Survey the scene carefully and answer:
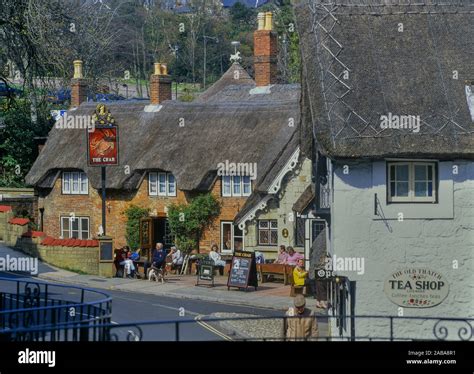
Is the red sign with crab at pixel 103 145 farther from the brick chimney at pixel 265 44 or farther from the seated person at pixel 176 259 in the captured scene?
the brick chimney at pixel 265 44

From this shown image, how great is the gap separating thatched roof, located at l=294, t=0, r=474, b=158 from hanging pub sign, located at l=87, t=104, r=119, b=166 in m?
17.0

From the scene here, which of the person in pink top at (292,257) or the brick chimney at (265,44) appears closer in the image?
the person in pink top at (292,257)

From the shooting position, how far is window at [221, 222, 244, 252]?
40094 millimetres

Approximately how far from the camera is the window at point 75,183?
45719 millimetres

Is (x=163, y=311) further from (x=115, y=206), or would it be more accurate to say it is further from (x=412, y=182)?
(x=115, y=206)

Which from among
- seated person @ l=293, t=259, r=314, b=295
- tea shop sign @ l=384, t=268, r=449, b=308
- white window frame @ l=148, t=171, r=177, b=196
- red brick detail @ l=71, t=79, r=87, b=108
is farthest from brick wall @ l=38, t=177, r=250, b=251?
tea shop sign @ l=384, t=268, r=449, b=308

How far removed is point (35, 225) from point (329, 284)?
25252 mm

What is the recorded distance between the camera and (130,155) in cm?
4409

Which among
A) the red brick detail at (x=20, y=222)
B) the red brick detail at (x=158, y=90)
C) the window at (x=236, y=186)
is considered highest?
the red brick detail at (x=158, y=90)

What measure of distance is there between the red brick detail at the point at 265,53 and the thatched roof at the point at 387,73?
19.7 m

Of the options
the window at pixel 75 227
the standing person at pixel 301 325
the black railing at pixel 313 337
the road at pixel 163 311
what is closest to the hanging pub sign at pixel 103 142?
the window at pixel 75 227

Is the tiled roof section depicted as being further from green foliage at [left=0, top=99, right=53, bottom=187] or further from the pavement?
green foliage at [left=0, top=99, right=53, bottom=187]
